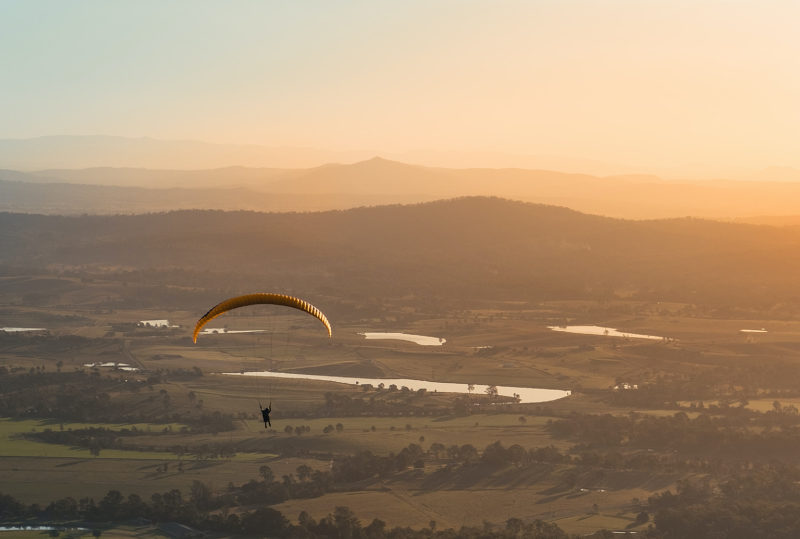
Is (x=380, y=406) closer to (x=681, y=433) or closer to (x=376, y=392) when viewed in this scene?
(x=376, y=392)

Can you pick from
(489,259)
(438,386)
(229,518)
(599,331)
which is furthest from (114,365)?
(489,259)

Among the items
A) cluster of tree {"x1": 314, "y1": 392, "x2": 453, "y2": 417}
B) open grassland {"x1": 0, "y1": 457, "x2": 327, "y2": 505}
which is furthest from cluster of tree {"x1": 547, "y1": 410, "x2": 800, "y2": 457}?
open grassland {"x1": 0, "y1": 457, "x2": 327, "y2": 505}

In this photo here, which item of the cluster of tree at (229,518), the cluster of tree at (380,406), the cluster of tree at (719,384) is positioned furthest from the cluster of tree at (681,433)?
the cluster of tree at (229,518)

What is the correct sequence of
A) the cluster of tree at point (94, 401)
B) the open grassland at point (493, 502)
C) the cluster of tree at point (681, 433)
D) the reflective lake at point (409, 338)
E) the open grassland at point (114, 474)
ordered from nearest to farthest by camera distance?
the open grassland at point (493, 502) < the open grassland at point (114, 474) < the cluster of tree at point (681, 433) < the cluster of tree at point (94, 401) < the reflective lake at point (409, 338)

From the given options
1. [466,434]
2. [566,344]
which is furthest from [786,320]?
[466,434]

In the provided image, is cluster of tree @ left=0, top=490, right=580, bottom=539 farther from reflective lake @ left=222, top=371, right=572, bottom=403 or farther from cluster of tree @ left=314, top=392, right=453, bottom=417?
reflective lake @ left=222, top=371, right=572, bottom=403

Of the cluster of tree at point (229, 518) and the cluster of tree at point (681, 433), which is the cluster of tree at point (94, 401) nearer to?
the cluster of tree at point (229, 518)

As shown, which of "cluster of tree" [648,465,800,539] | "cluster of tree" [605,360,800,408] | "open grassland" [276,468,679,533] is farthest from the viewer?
"cluster of tree" [605,360,800,408]
